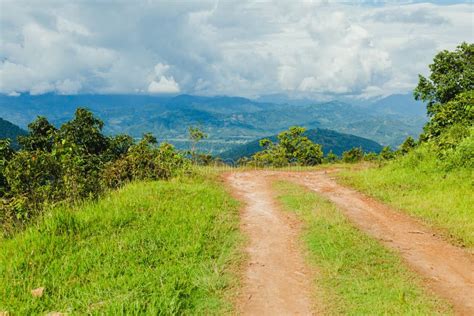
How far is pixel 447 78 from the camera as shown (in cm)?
3672

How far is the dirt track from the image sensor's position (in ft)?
19.7

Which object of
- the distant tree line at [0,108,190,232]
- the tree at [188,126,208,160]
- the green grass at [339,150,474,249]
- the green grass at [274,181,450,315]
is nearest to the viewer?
the green grass at [274,181,450,315]

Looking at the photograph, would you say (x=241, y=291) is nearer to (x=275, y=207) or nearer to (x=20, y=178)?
(x=275, y=207)

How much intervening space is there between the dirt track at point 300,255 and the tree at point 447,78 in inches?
1136

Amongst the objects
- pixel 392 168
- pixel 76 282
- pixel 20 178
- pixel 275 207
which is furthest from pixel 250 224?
pixel 392 168

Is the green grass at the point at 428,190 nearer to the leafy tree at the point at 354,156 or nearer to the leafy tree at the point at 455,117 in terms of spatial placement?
the leafy tree at the point at 455,117

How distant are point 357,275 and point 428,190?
758 cm

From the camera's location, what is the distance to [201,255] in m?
7.52

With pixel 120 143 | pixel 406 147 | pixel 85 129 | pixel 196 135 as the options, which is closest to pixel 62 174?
→ pixel 196 135

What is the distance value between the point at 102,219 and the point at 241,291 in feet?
13.6

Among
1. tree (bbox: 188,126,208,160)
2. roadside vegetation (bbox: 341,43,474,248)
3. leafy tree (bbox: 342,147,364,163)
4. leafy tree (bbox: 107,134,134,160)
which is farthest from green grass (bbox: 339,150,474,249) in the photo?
leafy tree (bbox: 107,134,134,160)

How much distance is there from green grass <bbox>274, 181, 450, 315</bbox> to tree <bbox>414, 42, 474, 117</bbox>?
102ft

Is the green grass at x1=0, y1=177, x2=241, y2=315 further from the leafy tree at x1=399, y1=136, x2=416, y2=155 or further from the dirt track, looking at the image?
the leafy tree at x1=399, y1=136, x2=416, y2=155

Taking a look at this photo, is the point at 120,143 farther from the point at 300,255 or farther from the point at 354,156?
the point at 300,255
